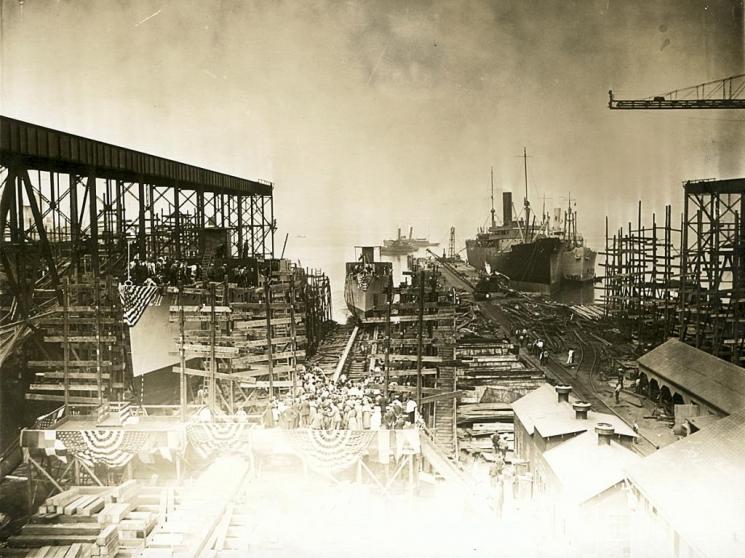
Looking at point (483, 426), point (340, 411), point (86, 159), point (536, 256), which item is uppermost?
point (86, 159)

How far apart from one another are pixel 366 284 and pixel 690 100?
71.4 ft

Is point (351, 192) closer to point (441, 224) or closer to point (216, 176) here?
point (441, 224)

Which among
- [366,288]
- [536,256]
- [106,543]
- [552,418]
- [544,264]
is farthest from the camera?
[536,256]

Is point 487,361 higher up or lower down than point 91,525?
higher up

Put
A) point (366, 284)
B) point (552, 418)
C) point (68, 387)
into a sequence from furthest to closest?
point (366, 284)
point (68, 387)
point (552, 418)

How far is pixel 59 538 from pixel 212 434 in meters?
4.02

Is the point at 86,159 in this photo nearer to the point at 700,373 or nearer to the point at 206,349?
the point at 206,349

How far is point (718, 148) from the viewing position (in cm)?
1862

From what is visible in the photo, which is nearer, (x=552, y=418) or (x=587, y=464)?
(x=587, y=464)

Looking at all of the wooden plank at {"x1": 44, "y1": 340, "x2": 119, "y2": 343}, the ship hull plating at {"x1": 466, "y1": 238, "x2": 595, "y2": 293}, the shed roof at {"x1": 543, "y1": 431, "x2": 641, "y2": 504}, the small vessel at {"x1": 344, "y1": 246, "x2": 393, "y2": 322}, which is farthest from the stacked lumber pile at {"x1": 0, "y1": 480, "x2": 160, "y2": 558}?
the ship hull plating at {"x1": 466, "y1": 238, "x2": 595, "y2": 293}

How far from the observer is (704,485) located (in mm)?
10758

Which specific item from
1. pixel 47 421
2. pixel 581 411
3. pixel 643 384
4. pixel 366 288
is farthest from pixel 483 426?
pixel 366 288

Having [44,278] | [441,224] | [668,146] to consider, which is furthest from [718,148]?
[44,278]

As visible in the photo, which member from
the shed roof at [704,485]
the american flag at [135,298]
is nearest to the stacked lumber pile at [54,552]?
the american flag at [135,298]
